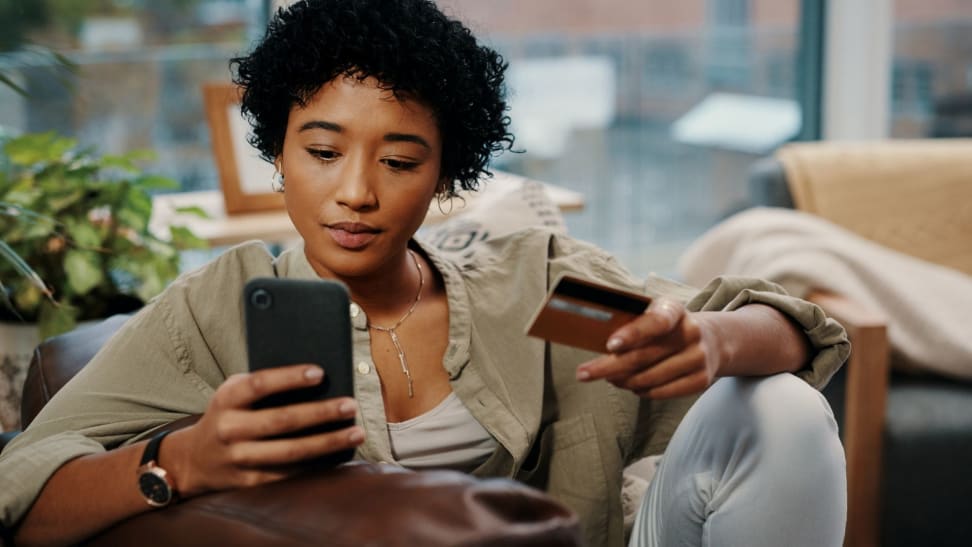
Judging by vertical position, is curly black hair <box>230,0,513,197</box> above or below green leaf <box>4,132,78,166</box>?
above

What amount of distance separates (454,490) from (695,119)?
2909 mm

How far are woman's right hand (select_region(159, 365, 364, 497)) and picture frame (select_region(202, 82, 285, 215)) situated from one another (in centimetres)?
162

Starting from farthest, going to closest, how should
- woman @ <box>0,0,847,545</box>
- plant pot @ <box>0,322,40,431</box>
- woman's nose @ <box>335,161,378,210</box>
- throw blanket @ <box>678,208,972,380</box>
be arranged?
throw blanket @ <box>678,208,972,380</box> → plant pot @ <box>0,322,40,431</box> → woman's nose @ <box>335,161,378,210</box> → woman @ <box>0,0,847,545</box>

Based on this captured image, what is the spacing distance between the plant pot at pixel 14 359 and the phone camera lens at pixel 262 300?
3.65 ft

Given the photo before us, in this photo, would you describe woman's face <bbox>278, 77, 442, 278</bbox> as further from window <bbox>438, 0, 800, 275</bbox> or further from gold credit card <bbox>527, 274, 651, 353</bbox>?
window <bbox>438, 0, 800, 275</bbox>

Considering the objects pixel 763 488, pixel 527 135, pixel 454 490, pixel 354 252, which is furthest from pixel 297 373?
pixel 527 135

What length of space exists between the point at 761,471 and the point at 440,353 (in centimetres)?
42

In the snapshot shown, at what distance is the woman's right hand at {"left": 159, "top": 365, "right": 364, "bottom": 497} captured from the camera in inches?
33.4

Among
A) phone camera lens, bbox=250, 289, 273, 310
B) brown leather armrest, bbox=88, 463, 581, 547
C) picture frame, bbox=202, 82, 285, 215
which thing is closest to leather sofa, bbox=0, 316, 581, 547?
brown leather armrest, bbox=88, 463, 581, 547

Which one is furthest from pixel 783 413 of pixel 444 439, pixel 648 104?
pixel 648 104

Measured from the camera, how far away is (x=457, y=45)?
132 cm

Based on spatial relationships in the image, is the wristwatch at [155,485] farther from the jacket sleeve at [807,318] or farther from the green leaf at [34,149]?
the green leaf at [34,149]

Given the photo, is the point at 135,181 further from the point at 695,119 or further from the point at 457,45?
the point at 695,119

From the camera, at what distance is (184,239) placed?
2027mm
